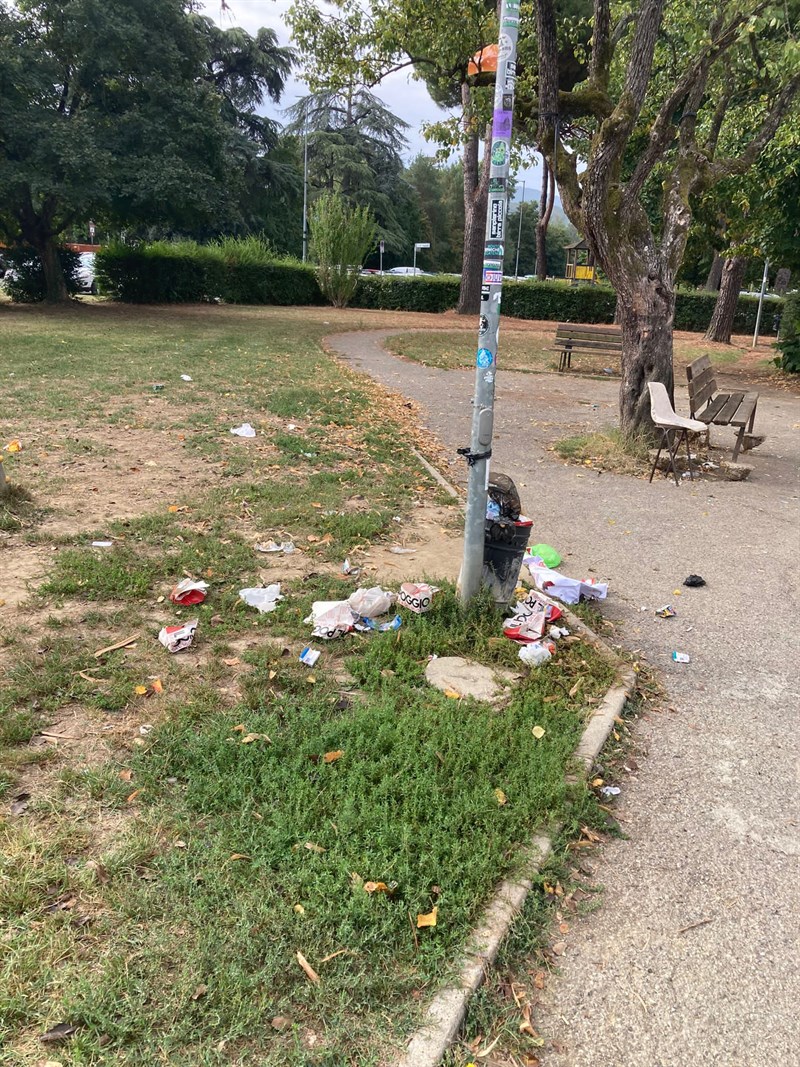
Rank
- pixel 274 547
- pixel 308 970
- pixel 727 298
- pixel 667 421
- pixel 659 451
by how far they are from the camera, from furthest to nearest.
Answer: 1. pixel 727 298
2. pixel 659 451
3. pixel 667 421
4. pixel 274 547
5. pixel 308 970

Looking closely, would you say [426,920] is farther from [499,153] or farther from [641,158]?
[641,158]

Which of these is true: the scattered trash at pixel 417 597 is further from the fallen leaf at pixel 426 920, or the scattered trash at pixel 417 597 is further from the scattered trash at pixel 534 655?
the fallen leaf at pixel 426 920

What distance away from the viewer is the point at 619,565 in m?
5.41

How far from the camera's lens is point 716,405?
8.84 metres

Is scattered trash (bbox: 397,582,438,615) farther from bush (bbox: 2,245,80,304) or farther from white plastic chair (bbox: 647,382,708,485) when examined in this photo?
bush (bbox: 2,245,80,304)

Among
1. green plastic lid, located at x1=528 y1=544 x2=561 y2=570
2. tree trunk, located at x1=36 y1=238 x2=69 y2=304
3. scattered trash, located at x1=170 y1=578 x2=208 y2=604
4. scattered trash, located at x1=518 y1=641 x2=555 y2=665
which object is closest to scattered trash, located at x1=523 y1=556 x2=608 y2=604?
green plastic lid, located at x1=528 y1=544 x2=561 y2=570

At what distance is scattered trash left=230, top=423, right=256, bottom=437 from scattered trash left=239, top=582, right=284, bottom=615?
4.12 meters

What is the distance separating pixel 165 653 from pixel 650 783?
234cm

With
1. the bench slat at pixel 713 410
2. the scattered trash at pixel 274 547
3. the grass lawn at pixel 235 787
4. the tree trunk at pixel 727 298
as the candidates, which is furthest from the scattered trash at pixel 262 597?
the tree trunk at pixel 727 298

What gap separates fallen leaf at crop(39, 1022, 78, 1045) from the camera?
1872mm

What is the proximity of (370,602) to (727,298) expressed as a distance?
21.5 metres

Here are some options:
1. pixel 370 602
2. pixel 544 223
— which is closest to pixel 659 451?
pixel 370 602

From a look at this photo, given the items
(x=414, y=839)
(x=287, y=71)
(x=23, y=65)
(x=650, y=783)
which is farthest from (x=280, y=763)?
(x=287, y=71)

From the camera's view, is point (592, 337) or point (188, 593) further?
point (592, 337)
